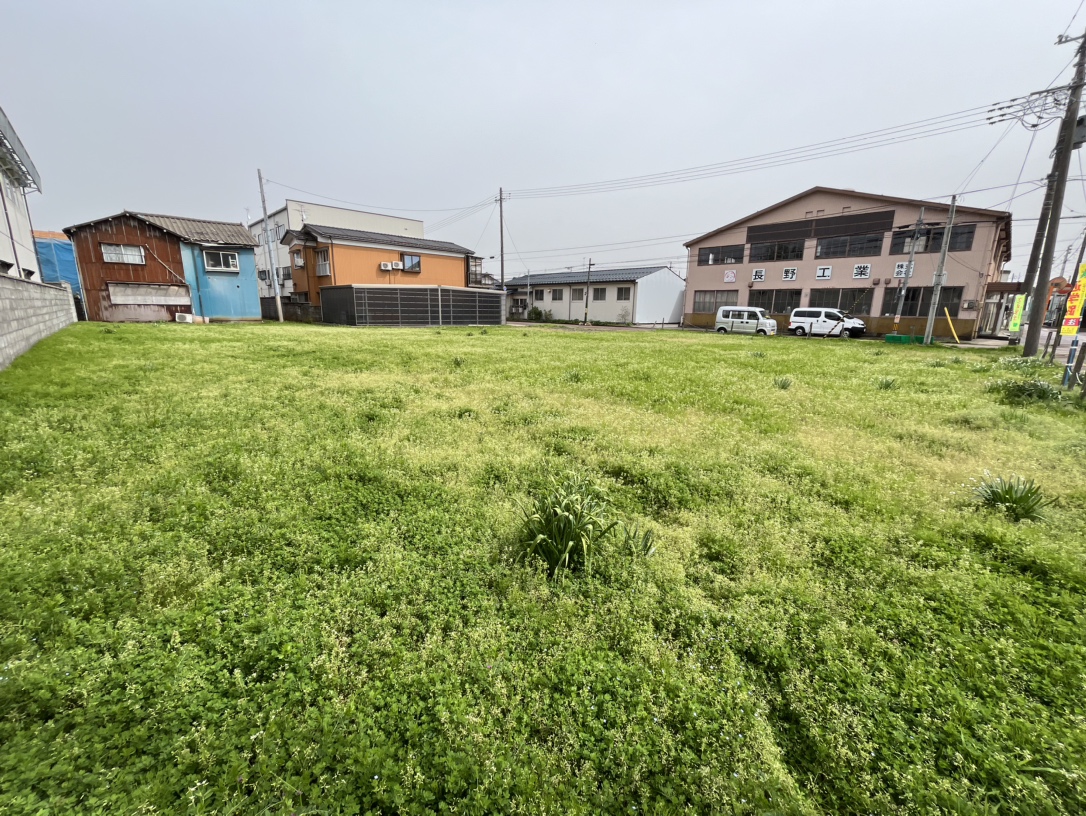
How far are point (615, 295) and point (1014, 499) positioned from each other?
40009 mm

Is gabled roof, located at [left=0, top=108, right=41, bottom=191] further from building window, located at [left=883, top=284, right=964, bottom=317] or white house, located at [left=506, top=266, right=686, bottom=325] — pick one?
building window, located at [left=883, top=284, right=964, bottom=317]

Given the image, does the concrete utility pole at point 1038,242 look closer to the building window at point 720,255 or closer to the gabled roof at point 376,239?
the building window at point 720,255

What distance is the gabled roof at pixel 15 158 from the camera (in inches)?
518

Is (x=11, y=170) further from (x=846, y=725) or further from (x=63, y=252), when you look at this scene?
(x=846, y=725)

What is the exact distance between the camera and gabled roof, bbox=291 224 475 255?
91.1 feet

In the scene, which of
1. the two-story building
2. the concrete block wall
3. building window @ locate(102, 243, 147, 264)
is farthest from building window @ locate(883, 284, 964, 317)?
building window @ locate(102, 243, 147, 264)

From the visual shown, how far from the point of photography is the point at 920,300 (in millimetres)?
28469

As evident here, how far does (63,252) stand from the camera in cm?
2191

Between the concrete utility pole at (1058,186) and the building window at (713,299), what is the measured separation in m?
22.0

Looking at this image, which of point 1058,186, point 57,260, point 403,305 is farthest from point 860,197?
point 57,260

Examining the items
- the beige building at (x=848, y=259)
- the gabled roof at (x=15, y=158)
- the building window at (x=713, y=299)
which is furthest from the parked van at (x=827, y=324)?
the gabled roof at (x=15, y=158)

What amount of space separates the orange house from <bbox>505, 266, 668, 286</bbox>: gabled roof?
48.0ft

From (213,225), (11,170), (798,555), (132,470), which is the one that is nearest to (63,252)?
(213,225)

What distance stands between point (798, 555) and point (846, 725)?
1.32 m
